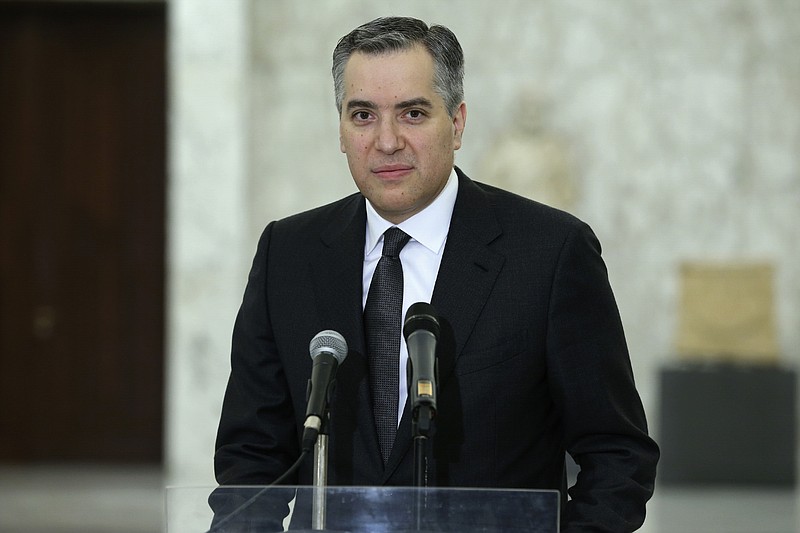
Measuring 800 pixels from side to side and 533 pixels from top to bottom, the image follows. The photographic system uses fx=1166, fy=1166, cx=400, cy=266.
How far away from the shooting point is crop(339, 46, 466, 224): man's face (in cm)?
268

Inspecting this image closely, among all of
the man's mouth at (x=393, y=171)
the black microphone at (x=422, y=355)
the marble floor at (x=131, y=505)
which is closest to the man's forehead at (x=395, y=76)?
the man's mouth at (x=393, y=171)

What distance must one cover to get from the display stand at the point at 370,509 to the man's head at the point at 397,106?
935 millimetres

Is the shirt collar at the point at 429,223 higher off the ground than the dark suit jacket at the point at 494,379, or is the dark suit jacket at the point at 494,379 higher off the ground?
A: the shirt collar at the point at 429,223

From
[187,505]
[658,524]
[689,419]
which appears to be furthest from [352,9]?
[187,505]

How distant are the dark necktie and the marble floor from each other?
5.46 meters

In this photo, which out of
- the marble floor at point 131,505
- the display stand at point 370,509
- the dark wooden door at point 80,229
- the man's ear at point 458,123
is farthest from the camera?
the dark wooden door at point 80,229

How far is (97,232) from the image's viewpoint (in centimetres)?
1080

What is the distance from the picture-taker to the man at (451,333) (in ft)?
8.80

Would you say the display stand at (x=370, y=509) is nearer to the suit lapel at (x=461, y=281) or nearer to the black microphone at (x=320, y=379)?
the black microphone at (x=320, y=379)

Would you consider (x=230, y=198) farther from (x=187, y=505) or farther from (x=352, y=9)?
(x=187, y=505)

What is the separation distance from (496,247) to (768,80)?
8837mm

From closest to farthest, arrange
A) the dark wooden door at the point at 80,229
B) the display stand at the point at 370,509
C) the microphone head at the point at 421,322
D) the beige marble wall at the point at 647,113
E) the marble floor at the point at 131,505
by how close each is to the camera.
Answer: the display stand at the point at 370,509, the microphone head at the point at 421,322, the marble floor at the point at 131,505, the dark wooden door at the point at 80,229, the beige marble wall at the point at 647,113

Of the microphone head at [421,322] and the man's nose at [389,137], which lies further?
the man's nose at [389,137]

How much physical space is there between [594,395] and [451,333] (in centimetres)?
36
